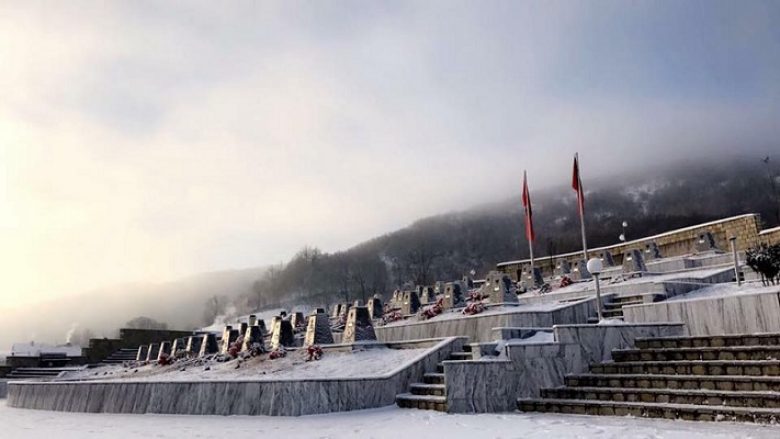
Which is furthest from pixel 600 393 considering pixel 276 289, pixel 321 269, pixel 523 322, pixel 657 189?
pixel 657 189

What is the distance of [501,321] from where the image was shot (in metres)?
12.3

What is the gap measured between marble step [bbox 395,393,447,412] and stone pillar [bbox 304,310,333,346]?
15.0 ft

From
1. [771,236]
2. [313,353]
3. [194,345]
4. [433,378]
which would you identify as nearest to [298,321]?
[194,345]

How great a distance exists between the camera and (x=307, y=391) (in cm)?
902

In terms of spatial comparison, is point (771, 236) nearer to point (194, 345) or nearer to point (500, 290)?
point (500, 290)

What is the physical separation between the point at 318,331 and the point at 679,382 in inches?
A: 324

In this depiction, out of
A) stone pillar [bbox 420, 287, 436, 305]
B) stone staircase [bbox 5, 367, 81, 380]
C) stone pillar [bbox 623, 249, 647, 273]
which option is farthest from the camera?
stone pillar [bbox 420, 287, 436, 305]

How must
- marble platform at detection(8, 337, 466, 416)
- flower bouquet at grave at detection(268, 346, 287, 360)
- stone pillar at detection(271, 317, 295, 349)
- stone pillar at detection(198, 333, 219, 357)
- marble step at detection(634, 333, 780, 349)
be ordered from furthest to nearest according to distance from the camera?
stone pillar at detection(198, 333, 219, 357) < stone pillar at detection(271, 317, 295, 349) < flower bouquet at grave at detection(268, 346, 287, 360) < marble platform at detection(8, 337, 466, 416) < marble step at detection(634, 333, 780, 349)

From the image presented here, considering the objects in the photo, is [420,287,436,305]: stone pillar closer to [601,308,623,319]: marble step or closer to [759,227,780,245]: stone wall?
[601,308,623,319]: marble step

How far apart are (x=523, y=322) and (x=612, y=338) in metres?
2.45

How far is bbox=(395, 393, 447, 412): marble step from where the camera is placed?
340 inches

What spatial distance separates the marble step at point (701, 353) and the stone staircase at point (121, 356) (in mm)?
24087

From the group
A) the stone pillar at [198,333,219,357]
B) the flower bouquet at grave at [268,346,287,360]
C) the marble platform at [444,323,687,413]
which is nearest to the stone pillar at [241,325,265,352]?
the flower bouquet at grave at [268,346,287,360]

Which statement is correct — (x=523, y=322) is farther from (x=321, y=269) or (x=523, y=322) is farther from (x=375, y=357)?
(x=321, y=269)
